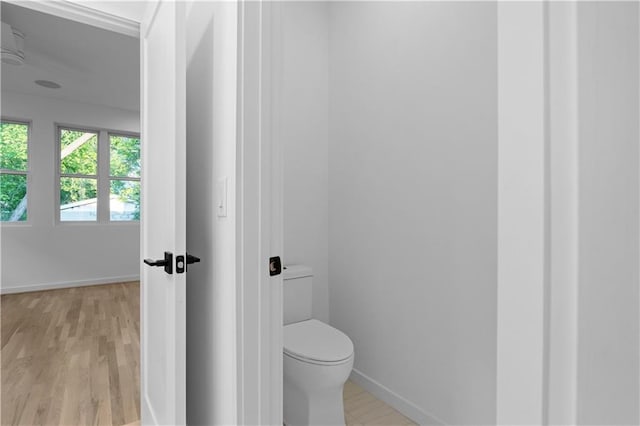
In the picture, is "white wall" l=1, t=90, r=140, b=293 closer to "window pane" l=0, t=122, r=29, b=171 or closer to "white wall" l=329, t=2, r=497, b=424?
"window pane" l=0, t=122, r=29, b=171

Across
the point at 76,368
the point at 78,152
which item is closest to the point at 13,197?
the point at 78,152

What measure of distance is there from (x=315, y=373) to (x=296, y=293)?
0.55 metres

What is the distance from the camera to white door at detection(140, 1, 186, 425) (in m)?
1.14

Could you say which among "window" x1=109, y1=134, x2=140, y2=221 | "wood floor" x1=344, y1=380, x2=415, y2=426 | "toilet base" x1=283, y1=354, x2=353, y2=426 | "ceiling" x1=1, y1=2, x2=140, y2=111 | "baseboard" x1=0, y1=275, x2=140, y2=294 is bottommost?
"wood floor" x1=344, y1=380, x2=415, y2=426

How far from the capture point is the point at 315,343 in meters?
1.65

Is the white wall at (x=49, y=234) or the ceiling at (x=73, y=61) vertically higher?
the ceiling at (x=73, y=61)

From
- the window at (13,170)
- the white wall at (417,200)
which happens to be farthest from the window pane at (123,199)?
the white wall at (417,200)

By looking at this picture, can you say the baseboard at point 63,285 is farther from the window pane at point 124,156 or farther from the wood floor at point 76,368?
the window pane at point 124,156

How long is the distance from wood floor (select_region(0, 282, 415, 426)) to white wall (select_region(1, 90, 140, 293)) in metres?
0.60

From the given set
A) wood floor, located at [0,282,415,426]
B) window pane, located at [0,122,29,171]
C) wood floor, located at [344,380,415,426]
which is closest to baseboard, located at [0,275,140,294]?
wood floor, located at [0,282,415,426]

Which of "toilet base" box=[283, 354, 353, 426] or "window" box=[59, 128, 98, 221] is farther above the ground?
"window" box=[59, 128, 98, 221]

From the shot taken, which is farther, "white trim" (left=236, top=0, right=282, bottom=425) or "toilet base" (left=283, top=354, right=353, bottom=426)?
"toilet base" (left=283, top=354, right=353, bottom=426)

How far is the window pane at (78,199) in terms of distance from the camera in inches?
183

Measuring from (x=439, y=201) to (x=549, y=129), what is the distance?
4.43 ft
